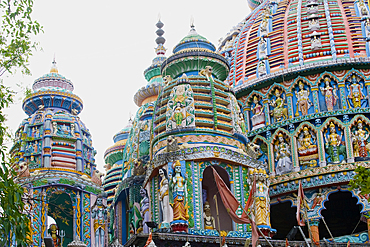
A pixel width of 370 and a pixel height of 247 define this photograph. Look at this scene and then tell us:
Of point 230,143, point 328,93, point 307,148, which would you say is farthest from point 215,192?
point 328,93

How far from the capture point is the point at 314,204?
34.1 meters

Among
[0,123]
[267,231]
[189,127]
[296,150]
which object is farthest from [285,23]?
[0,123]

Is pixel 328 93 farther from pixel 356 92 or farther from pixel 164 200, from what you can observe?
pixel 164 200

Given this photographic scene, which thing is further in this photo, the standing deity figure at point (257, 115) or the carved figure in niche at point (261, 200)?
the standing deity figure at point (257, 115)

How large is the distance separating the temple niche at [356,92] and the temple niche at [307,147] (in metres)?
Answer: 2.57

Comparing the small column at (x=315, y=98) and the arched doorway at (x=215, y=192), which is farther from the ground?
the small column at (x=315, y=98)

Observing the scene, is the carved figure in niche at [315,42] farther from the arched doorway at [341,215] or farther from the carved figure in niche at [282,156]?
the arched doorway at [341,215]

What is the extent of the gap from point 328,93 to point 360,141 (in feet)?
10.8

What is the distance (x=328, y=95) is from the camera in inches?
1458

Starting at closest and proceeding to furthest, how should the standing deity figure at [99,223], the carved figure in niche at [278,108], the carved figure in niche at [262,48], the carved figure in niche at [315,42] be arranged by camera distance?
the standing deity figure at [99,223] → the carved figure in niche at [278,108] → the carved figure in niche at [315,42] → the carved figure in niche at [262,48]

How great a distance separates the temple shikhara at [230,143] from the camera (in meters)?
28.2

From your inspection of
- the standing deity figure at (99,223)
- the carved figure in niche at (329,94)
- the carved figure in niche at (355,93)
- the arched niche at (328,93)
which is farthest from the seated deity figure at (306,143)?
the standing deity figure at (99,223)

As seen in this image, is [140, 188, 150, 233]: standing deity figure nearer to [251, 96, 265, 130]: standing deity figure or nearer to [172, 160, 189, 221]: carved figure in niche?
[172, 160, 189, 221]: carved figure in niche

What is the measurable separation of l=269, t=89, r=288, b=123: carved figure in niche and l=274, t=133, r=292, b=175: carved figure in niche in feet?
3.71
